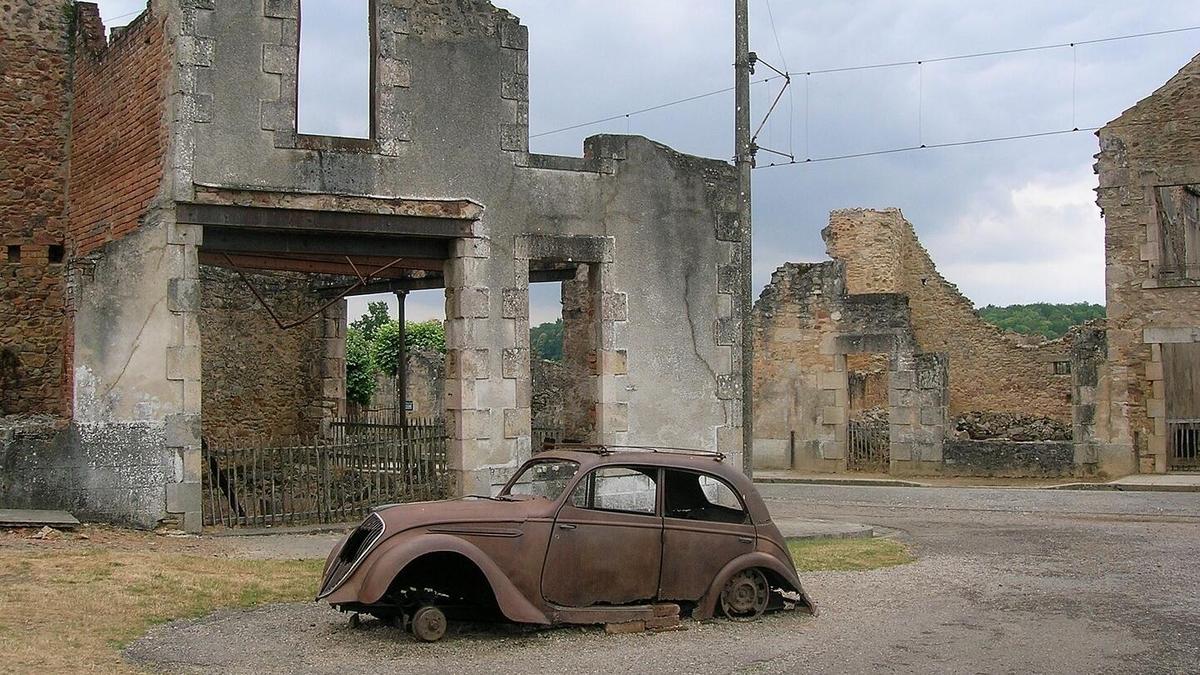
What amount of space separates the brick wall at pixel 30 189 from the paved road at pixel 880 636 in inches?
323

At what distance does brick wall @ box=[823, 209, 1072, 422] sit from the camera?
3344 cm

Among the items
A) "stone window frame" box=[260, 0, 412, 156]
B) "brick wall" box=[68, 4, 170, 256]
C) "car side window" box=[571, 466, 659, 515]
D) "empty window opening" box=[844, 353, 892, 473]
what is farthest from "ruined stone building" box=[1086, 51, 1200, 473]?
"brick wall" box=[68, 4, 170, 256]

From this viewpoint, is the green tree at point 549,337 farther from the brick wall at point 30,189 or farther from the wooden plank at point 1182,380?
the brick wall at point 30,189

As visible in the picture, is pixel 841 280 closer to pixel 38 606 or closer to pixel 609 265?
pixel 609 265

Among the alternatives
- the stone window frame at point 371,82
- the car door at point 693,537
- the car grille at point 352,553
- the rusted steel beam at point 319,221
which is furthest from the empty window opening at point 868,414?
the car grille at point 352,553

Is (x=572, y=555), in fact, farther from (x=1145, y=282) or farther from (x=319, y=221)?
(x=1145, y=282)

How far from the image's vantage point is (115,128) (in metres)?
14.4

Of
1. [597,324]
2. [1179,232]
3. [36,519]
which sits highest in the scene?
[1179,232]

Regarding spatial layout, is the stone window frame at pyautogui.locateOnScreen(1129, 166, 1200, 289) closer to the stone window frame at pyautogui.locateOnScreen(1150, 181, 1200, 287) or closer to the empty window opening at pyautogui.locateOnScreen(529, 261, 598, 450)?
the stone window frame at pyautogui.locateOnScreen(1150, 181, 1200, 287)

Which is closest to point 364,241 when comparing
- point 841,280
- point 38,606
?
point 38,606

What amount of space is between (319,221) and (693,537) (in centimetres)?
647

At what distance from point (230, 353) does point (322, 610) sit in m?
11.4

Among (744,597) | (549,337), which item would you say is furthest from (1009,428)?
(549,337)

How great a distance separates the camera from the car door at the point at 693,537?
8.88 m
